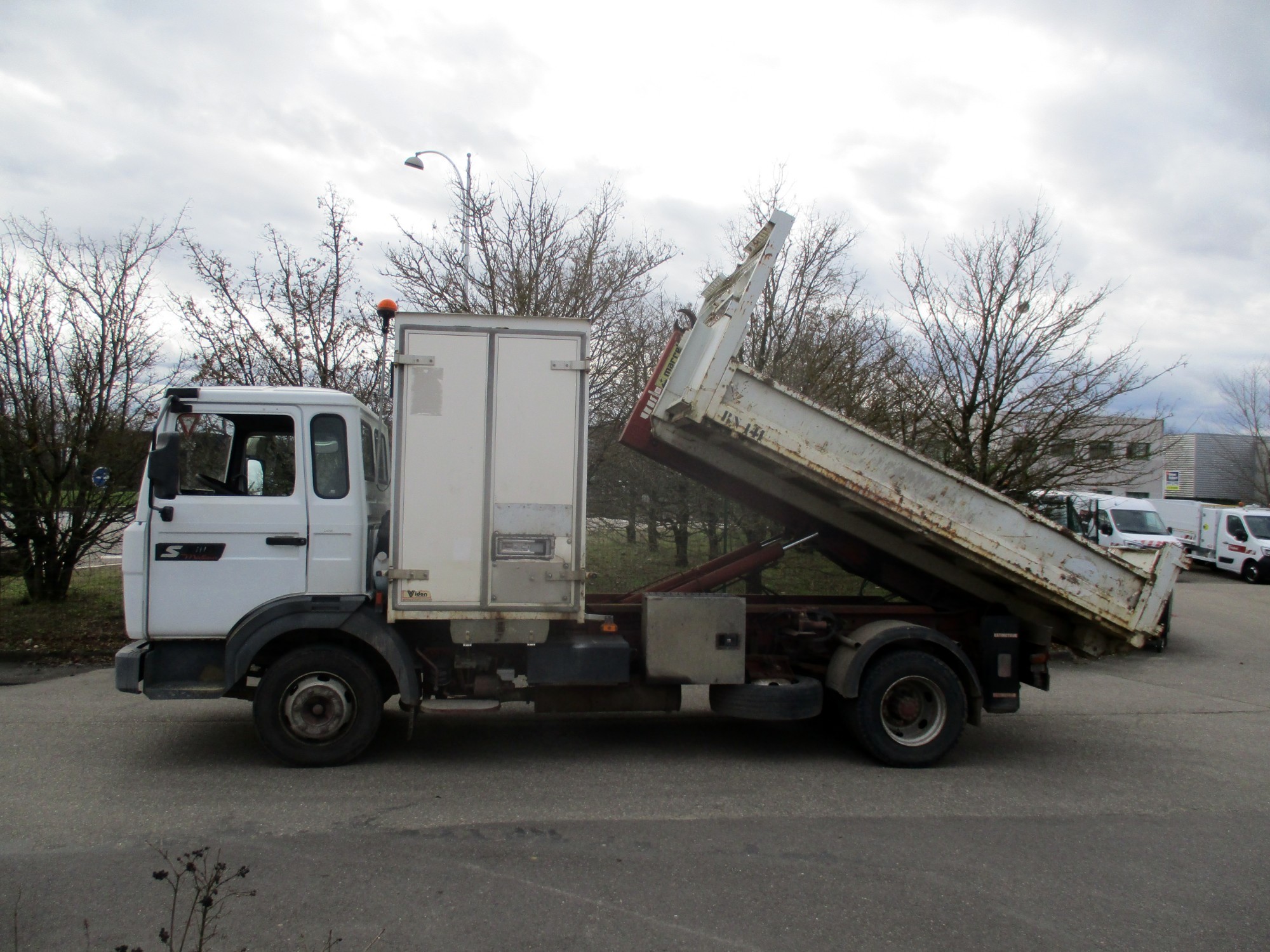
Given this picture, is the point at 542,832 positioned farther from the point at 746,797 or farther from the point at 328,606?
the point at 328,606

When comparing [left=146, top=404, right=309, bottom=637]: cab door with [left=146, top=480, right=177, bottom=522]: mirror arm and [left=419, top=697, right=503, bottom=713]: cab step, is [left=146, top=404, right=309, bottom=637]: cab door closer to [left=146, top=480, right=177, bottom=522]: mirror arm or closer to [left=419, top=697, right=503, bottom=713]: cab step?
[left=146, top=480, right=177, bottom=522]: mirror arm

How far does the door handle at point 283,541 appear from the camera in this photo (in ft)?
18.9

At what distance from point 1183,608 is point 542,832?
16329 mm

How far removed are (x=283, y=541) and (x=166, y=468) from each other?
843mm

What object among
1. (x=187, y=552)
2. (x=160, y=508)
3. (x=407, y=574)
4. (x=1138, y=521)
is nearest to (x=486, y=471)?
(x=407, y=574)

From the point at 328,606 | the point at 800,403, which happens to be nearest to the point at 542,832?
the point at 328,606

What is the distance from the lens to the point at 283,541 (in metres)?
5.78

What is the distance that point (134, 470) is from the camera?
1087 cm

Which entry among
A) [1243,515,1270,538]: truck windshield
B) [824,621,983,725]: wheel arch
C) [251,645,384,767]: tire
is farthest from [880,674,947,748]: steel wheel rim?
[1243,515,1270,538]: truck windshield

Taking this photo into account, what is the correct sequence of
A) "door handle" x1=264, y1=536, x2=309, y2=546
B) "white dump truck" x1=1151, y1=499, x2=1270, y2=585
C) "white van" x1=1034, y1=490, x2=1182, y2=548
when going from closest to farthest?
1. "door handle" x1=264, y1=536, x2=309, y2=546
2. "white van" x1=1034, y1=490, x2=1182, y2=548
3. "white dump truck" x1=1151, y1=499, x2=1270, y2=585

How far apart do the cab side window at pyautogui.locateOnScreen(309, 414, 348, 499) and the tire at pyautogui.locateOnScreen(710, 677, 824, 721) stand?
3.01 metres

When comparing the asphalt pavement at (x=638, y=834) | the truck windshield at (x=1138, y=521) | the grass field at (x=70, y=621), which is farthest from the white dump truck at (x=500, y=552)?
the truck windshield at (x=1138, y=521)

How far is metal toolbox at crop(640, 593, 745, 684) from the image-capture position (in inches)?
240

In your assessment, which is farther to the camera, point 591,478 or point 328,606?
point 591,478
